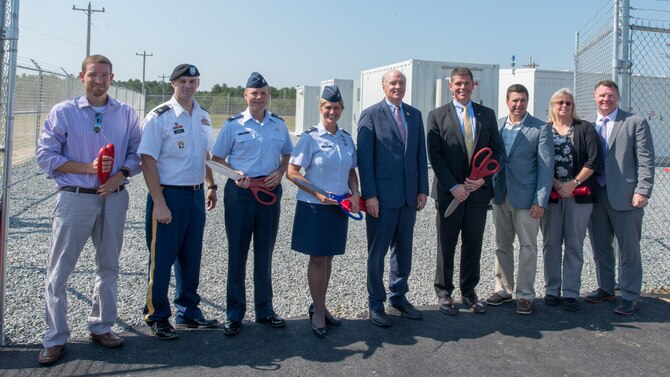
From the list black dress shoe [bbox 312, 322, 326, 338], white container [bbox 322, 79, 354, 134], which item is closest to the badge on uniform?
black dress shoe [bbox 312, 322, 326, 338]

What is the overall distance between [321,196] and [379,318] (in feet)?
3.59

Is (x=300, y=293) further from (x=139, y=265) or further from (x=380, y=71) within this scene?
(x=380, y=71)

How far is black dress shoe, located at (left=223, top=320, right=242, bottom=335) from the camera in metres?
4.12

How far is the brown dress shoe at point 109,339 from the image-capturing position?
12.6 ft

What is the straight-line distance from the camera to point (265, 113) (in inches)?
169

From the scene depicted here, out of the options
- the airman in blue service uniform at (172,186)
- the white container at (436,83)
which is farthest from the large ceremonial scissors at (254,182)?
the white container at (436,83)

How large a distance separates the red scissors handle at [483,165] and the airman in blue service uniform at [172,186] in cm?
213

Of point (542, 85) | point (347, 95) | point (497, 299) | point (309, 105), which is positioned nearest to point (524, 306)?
point (497, 299)

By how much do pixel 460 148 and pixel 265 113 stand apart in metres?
1.63

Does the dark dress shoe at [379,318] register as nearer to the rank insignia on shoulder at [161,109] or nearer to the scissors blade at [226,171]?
the scissors blade at [226,171]

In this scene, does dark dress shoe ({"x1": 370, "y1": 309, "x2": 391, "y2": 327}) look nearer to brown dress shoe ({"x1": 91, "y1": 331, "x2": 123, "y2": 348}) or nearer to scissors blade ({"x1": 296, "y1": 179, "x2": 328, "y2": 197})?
scissors blade ({"x1": 296, "y1": 179, "x2": 328, "y2": 197})

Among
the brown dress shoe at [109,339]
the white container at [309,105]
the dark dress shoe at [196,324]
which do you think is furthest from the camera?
the white container at [309,105]

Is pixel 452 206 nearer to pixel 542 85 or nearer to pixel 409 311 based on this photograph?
pixel 409 311

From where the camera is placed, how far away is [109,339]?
3.87 m
